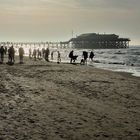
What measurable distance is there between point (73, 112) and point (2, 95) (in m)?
3.18

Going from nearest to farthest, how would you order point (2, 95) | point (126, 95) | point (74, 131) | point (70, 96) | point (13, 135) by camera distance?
point (13, 135) < point (74, 131) < point (2, 95) < point (70, 96) < point (126, 95)

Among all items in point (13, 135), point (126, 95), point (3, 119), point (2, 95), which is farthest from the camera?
point (126, 95)

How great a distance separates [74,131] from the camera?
838 centimetres

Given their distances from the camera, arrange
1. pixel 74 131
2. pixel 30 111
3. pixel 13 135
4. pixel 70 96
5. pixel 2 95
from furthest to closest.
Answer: pixel 70 96
pixel 2 95
pixel 30 111
pixel 74 131
pixel 13 135

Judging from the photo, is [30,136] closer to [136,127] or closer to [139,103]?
[136,127]

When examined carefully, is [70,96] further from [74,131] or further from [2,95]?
[74,131]

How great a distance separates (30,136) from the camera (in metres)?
7.71

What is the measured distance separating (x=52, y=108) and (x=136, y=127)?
2.81m

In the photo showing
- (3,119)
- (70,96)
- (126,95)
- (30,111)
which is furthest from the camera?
Result: (126,95)

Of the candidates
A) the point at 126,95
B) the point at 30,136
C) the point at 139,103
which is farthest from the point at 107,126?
the point at 126,95

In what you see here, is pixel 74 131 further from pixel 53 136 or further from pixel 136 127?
pixel 136 127

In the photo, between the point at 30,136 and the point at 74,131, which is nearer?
the point at 30,136

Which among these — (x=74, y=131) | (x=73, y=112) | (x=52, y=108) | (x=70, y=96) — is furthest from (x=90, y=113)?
(x=70, y=96)

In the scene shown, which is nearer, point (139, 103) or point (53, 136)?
point (53, 136)
